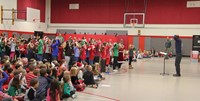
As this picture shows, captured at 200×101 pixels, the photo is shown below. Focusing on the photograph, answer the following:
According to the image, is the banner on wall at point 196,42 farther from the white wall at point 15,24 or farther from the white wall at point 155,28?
the white wall at point 15,24

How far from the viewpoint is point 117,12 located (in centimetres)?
2709

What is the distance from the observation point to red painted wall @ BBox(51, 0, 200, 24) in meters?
25.3

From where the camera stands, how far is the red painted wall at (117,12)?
2534cm

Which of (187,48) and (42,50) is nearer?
(42,50)

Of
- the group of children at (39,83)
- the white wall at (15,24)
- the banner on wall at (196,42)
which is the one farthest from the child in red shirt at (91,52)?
the banner on wall at (196,42)

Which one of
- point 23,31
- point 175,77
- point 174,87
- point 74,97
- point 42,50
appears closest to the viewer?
point 74,97

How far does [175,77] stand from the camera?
436 inches

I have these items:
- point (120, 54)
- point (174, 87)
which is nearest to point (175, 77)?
point (174, 87)

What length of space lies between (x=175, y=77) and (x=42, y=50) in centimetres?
683

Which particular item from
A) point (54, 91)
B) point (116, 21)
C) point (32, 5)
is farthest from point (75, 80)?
point (116, 21)

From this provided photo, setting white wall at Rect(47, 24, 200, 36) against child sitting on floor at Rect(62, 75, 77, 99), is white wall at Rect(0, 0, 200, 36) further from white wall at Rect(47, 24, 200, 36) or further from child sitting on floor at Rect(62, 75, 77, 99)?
child sitting on floor at Rect(62, 75, 77, 99)

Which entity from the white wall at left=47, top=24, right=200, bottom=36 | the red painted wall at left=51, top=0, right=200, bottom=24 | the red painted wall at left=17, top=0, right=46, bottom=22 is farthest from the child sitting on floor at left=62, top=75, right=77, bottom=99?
the red painted wall at left=51, top=0, right=200, bottom=24

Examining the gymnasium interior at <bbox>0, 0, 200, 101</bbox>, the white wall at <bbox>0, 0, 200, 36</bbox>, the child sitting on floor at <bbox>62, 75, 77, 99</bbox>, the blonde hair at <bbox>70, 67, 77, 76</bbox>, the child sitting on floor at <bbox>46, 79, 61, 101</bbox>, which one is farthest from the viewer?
the gymnasium interior at <bbox>0, 0, 200, 101</bbox>

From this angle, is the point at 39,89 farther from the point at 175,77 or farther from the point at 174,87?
the point at 175,77
